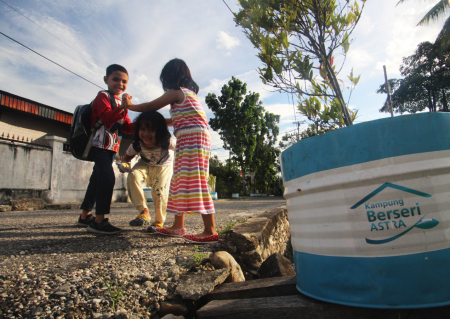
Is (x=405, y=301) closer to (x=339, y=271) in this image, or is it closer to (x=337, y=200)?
(x=339, y=271)

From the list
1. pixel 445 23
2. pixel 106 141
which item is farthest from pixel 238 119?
pixel 106 141

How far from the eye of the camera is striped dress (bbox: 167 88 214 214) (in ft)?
7.31

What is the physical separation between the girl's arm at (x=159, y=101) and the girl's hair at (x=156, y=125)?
0.35 metres

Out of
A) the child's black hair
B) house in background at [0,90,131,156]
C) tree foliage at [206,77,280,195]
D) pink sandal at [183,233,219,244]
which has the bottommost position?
pink sandal at [183,233,219,244]

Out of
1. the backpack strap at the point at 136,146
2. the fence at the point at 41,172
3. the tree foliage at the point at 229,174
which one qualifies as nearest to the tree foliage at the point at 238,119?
the tree foliage at the point at 229,174

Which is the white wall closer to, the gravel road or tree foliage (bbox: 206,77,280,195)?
the gravel road

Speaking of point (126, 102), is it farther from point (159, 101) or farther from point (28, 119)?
point (28, 119)

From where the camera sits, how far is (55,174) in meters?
8.09

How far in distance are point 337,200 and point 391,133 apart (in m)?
0.29

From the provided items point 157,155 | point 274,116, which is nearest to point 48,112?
point 157,155

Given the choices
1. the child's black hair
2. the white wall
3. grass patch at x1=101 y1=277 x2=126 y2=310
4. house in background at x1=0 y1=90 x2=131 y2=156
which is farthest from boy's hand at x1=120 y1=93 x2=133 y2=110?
house in background at x1=0 y1=90 x2=131 y2=156

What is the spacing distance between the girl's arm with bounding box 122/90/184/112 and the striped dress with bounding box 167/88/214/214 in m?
0.05

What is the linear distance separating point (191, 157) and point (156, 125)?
63cm

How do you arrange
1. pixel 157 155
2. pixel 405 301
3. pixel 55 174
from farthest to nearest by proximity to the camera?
pixel 55 174, pixel 157 155, pixel 405 301
